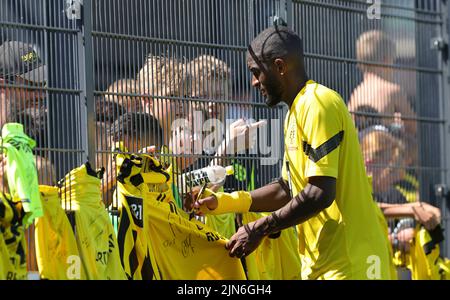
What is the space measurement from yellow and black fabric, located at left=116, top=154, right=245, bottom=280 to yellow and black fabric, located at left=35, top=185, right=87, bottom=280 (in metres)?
0.55

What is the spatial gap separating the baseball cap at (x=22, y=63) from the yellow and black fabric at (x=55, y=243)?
835mm

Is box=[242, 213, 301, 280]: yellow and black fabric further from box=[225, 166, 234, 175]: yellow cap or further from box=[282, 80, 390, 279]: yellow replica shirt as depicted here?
box=[282, 80, 390, 279]: yellow replica shirt

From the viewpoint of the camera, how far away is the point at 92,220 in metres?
7.71

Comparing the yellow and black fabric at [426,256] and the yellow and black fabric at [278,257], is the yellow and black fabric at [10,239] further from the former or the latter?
the yellow and black fabric at [426,256]

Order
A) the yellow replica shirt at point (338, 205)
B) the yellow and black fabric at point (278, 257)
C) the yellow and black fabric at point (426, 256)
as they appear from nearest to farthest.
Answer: the yellow replica shirt at point (338, 205) < the yellow and black fabric at point (278, 257) < the yellow and black fabric at point (426, 256)

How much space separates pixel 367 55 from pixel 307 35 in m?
0.69

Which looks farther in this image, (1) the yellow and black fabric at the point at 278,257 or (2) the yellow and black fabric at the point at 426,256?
(2) the yellow and black fabric at the point at 426,256

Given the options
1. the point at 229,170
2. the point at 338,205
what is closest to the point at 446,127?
the point at 229,170

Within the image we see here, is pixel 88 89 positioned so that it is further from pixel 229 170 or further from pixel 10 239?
pixel 10 239

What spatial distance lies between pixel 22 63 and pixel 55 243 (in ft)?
4.11

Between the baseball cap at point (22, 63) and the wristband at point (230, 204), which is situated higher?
the baseball cap at point (22, 63)

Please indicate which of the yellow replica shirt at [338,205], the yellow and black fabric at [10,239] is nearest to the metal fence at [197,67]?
the yellow and black fabric at [10,239]

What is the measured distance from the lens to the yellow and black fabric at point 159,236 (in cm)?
802

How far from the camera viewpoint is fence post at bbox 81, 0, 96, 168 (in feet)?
26.8
